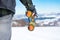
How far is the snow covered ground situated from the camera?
2.18 m

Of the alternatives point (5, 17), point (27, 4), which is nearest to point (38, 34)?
point (27, 4)

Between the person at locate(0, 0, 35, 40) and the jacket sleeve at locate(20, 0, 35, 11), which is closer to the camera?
the person at locate(0, 0, 35, 40)

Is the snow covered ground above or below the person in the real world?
below

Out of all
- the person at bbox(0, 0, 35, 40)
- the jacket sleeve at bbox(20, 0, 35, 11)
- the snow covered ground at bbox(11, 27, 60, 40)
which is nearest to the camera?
the person at bbox(0, 0, 35, 40)

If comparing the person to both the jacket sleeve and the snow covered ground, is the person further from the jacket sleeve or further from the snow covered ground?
the snow covered ground

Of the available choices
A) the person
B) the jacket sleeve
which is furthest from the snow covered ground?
the person

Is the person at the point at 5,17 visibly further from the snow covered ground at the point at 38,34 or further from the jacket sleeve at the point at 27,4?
the snow covered ground at the point at 38,34

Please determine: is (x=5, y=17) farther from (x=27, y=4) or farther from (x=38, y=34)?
(x=38, y=34)

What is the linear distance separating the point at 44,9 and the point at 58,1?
0.15 m

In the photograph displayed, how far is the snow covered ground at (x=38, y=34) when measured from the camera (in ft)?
7.15

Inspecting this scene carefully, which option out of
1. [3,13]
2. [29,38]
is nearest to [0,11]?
[3,13]

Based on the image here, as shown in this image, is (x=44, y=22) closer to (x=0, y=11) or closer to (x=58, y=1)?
(x=58, y=1)

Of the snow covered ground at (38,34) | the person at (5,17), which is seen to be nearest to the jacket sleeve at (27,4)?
the person at (5,17)

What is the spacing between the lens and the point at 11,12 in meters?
0.95
